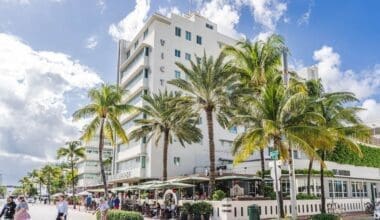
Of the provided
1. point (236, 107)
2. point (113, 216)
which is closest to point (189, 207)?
point (113, 216)

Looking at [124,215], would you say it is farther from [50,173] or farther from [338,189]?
[50,173]

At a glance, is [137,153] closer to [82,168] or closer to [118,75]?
[118,75]

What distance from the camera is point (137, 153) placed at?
47.2 metres

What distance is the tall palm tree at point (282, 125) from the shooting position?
22.3 meters

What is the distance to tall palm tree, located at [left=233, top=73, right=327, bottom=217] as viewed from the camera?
22312mm

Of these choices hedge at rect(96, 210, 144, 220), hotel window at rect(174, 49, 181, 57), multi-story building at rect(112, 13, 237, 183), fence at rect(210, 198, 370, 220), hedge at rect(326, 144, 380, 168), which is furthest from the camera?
hotel window at rect(174, 49, 181, 57)

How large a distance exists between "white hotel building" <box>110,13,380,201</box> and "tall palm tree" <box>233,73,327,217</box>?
1647cm

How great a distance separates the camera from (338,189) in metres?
39.4

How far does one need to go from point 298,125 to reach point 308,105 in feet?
6.93

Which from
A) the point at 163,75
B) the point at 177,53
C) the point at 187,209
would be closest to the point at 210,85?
the point at 187,209

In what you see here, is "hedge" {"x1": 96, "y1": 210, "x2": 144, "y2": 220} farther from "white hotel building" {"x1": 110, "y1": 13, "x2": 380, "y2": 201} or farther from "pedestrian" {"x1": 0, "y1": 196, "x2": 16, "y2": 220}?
"white hotel building" {"x1": 110, "y1": 13, "x2": 380, "y2": 201}

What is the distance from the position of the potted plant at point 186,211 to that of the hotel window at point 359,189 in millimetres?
24572

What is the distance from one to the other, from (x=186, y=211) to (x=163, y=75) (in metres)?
26.4

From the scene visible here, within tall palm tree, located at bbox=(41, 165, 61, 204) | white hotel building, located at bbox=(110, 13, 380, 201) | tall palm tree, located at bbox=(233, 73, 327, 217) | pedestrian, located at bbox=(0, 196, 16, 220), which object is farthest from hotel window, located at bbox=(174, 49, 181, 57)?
tall palm tree, located at bbox=(41, 165, 61, 204)
